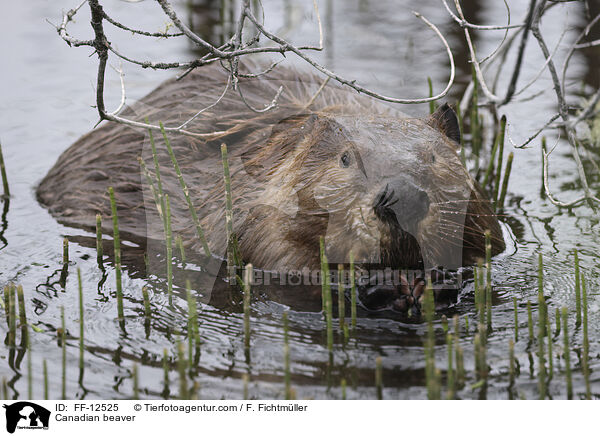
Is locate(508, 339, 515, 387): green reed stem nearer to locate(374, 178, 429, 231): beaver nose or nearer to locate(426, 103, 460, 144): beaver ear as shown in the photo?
locate(374, 178, 429, 231): beaver nose

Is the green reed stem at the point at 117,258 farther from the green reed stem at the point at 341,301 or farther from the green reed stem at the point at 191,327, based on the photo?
the green reed stem at the point at 341,301

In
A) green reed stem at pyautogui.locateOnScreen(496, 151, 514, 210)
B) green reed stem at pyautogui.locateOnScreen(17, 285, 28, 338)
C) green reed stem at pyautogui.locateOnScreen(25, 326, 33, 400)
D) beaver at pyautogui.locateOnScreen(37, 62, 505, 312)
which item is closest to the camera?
green reed stem at pyautogui.locateOnScreen(25, 326, 33, 400)

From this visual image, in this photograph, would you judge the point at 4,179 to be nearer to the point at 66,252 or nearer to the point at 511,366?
the point at 66,252

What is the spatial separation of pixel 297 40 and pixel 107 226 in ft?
9.65

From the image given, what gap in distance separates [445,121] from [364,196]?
68 centimetres

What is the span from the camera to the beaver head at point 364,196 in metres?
3.31

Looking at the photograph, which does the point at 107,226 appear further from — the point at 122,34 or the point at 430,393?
the point at 122,34

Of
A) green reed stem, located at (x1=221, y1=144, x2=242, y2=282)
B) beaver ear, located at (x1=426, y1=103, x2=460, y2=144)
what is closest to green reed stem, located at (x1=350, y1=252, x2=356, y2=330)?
green reed stem, located at (x1=221, y1=144, x2=242, y2=282)

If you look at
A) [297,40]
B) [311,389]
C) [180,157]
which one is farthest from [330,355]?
[297,40]

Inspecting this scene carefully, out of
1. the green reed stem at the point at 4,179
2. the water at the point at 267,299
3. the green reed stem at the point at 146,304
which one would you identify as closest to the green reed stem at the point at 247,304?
the water at the point at 267,299

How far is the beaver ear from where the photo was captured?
3781 millimetres

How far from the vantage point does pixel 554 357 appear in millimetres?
3133
